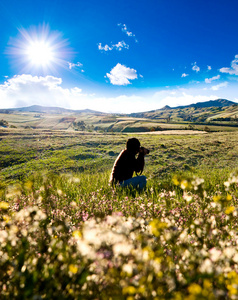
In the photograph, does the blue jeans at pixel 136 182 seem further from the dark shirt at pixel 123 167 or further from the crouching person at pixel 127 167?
the dark shirt at pixel 123 167

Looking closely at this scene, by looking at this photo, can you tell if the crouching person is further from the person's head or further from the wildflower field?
the wildflower field

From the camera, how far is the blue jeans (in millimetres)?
6230

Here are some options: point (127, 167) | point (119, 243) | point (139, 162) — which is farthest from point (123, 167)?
point (119, 243)

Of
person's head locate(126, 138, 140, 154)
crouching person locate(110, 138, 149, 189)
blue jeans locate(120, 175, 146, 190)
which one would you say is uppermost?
person's head locate(126, 138, 140, 154)

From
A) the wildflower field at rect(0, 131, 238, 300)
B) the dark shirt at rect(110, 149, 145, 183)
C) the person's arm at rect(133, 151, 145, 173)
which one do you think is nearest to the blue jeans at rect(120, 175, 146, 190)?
the dark shirt at rect(110, 149, 145, 183)

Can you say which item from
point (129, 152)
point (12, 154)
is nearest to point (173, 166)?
point (129, 152)

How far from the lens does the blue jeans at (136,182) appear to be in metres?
6.23

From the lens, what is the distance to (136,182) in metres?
6.37

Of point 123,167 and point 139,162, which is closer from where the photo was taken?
point 123,167

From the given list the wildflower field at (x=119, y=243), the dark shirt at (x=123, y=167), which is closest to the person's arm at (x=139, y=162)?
the dark shirt at (x=123, y=167)

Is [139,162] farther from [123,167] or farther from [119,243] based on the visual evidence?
[119,243]

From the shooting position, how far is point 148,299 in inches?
51.2

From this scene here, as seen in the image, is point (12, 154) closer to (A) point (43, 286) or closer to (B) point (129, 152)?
(B) point (129, 152)

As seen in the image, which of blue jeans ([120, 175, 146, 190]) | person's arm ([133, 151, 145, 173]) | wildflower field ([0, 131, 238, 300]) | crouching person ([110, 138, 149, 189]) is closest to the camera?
wildflower field ([0, 131, 238, 300])
